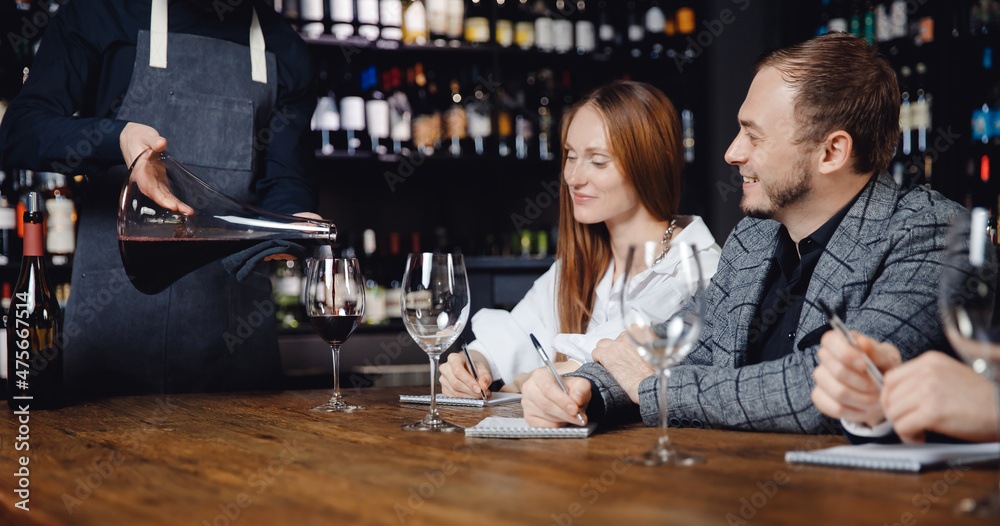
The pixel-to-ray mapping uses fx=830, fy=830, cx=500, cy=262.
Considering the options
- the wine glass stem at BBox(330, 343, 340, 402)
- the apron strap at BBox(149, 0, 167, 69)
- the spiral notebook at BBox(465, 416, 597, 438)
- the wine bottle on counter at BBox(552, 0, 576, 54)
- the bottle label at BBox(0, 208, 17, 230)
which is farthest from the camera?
the wine bottle on counter at BBox(552, 0, 576, 54)

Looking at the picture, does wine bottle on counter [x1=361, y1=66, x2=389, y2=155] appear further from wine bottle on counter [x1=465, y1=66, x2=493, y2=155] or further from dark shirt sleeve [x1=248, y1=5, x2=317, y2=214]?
dark shirt sleeve [x1=248, y1=5, x2=317, y2=214]

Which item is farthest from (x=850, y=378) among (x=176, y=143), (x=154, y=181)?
(x=176, y=143)

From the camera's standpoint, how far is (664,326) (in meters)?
0.78

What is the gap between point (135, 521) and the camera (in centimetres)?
61

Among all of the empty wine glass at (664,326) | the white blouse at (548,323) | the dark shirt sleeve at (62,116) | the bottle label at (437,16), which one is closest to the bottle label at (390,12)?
the bottle label at (437,16)

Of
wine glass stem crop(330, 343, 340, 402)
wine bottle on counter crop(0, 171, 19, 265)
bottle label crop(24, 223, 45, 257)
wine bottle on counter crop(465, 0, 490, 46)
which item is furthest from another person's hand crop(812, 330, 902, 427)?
wine bottle on counter crop(465, 0, 490, 46)

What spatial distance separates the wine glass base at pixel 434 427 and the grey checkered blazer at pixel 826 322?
19 centimetres

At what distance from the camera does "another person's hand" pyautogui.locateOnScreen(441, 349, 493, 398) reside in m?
1.35

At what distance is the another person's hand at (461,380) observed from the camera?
135 centimetres

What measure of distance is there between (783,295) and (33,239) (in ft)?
3.91

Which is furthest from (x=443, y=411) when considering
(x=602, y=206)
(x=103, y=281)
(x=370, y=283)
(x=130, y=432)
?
(x=370, y=283)

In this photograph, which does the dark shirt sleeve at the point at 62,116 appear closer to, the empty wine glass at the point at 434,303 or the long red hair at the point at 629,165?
the empty wine glass at the point at 434,303

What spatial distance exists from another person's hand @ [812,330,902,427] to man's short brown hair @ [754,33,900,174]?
60 cm

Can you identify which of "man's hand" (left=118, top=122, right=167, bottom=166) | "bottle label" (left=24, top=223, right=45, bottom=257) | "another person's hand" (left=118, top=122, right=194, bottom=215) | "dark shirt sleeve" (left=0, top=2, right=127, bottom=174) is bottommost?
"bottle label" (left=24, top=223, right=45, bottom=257)
